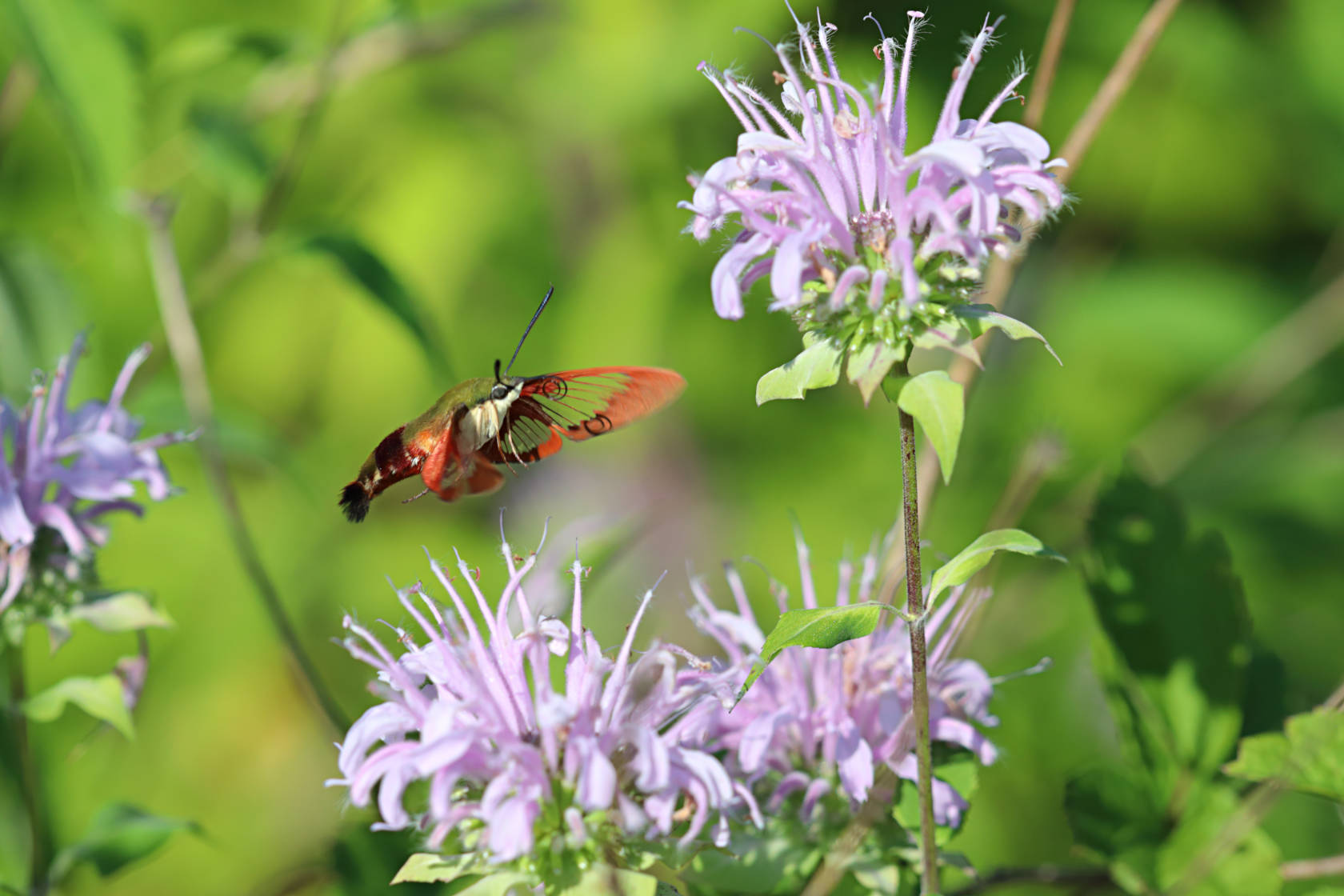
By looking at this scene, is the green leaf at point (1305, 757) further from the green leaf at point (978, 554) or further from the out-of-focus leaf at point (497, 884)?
the out-of-focus leaf at point (497, 884)

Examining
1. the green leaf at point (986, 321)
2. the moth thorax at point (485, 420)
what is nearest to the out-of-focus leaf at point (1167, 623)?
the green leaf at point (986, 321)

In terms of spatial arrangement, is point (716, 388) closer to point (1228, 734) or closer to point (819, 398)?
point (819, 398)

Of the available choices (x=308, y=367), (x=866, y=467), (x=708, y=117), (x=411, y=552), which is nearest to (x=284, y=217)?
(x=308, y=367)

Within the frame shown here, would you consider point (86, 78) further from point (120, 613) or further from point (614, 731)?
point (614, 731)

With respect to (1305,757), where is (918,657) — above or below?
above

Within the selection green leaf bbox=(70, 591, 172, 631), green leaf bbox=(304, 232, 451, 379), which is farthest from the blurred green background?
green leaf bbox=(70, 591, 172, 631)

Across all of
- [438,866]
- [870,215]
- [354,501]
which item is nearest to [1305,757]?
[870,215]

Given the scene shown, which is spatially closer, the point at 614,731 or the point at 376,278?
the point at 614,731
